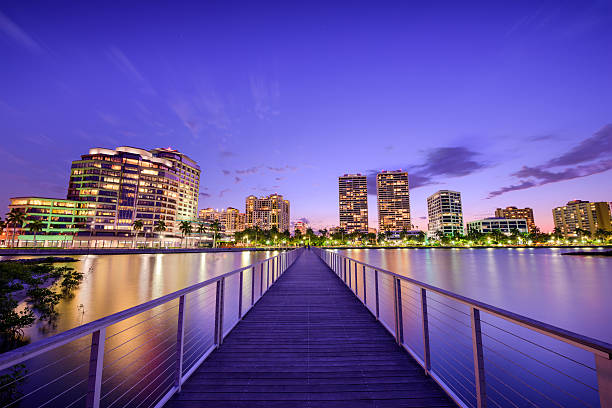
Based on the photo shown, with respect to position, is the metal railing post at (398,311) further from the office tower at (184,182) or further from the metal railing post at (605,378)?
the office tower at (184,182)

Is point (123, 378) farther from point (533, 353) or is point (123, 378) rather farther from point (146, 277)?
point (146, 277)

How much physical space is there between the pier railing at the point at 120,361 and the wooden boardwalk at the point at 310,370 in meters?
0.35

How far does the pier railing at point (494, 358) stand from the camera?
193cm

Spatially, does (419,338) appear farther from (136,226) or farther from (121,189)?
(121,189)

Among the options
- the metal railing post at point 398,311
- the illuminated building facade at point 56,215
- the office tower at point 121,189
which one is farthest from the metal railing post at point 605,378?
the illuminated building facade at point 56,215

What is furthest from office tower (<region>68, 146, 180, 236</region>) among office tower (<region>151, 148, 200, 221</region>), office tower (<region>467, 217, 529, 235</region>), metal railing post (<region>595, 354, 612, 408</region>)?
office tower (<region>467, 217, 529, 235</region>)

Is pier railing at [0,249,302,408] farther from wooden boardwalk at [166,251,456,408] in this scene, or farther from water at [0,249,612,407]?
wooden boardwalk at [166,251,456,408]

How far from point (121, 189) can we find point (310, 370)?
10411cm

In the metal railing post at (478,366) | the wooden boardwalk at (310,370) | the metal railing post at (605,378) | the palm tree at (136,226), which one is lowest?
the wooden boardwalk at (310,370)

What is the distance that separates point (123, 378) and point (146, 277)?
2182cm

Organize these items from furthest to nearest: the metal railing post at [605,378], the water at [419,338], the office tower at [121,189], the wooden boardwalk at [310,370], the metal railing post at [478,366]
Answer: the office tower at [121,189] < the water at [419,338] < the wooden boardwalk at [310,370] < the metal railing post at [478,366] < the metal railing post at [605,378]

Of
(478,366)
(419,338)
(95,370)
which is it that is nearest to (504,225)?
(419,338)

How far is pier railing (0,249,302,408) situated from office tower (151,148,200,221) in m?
102

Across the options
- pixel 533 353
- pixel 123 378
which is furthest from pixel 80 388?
pixel 533 353
